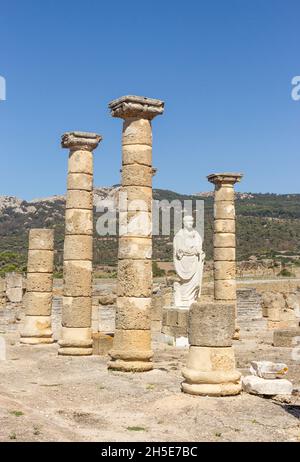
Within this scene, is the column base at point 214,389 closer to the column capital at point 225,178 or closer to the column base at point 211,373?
the column base at point 211,373

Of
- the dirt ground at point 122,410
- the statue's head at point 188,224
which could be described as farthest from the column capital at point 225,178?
the dirt ground at point 122,410

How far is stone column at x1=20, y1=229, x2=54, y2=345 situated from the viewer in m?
16.7

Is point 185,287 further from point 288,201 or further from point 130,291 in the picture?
point 288,201

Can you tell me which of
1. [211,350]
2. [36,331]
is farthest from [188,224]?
[211,350]

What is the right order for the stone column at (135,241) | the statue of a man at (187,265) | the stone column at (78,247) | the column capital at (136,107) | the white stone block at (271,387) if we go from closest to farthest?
the white stone block at (271,387) → the stone column at (135,241) → the column capital at (136,107) → the stone column at (78,247) → the statue of a man at (187,265)

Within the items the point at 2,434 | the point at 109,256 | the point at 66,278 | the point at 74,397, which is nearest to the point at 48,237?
the point at 66,278

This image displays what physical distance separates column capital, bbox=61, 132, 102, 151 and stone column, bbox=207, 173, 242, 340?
6.19 meters

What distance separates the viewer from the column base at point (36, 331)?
16.5 meters

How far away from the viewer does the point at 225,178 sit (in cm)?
2008

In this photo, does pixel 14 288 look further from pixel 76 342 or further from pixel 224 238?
pixel 76 342

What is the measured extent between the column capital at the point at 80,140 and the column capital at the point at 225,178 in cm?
610

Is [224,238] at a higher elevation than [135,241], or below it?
higher

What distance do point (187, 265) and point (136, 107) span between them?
293 inches
